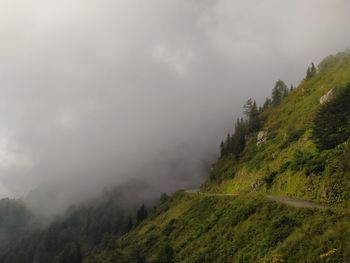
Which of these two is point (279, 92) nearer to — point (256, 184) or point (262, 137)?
point (262, 137)

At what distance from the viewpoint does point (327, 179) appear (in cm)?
5075

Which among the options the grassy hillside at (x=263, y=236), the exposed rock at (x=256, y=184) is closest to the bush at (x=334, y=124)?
the grassy hillside at (x=263, y=236)

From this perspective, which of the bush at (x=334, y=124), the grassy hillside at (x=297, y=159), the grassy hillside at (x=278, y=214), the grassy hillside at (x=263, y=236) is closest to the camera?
the grassy hillside at (x=263, y=236)

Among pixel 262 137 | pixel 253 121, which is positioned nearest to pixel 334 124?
pixel 262 137

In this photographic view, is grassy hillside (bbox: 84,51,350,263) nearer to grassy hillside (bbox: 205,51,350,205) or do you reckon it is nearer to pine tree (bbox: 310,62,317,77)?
grassy hillside (bbox: 205,51,350,205)

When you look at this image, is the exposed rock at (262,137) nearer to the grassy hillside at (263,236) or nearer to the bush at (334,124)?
the grassy hillside at (263,236)

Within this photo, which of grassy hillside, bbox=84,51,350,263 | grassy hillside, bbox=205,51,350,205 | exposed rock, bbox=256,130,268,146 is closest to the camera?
grassy hillside, bbox=84,51,350,263

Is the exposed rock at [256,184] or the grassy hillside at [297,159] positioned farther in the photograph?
the exposed rock at [256,184]

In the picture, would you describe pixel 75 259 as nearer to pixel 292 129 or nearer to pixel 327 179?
pixel 292 129

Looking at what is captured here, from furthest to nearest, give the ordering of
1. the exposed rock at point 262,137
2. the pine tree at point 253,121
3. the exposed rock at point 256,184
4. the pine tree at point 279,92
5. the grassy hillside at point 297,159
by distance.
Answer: the pine tree at point 279,92, the pine tree at point 253,121, the exposed rock at point 262,137, the exposed rock at point 256,184, the grassy hillside at point 297,159

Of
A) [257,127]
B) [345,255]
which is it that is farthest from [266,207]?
[257,127]

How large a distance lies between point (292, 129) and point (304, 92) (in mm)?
40372

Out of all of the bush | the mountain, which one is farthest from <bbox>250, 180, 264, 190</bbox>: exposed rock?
the bush

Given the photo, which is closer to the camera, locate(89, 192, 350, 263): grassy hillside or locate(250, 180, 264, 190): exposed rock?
locate(89, 192, 350, 263): grassy hillside
